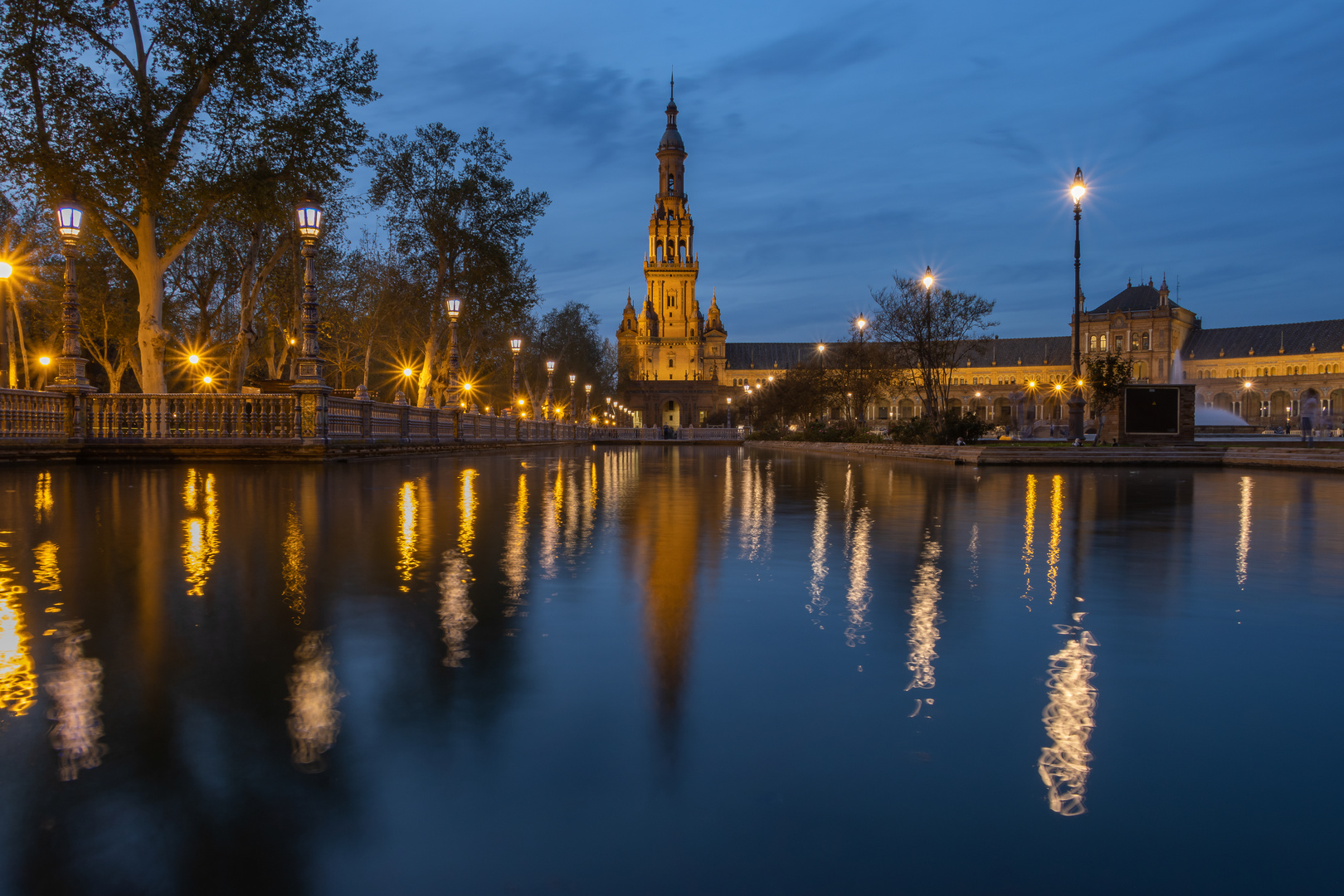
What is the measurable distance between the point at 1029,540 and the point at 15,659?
273 inches

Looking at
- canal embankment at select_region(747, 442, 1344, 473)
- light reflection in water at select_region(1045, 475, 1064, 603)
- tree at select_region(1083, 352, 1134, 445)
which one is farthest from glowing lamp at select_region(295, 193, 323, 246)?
tree at select_region(1083, 352, 1134, 445)

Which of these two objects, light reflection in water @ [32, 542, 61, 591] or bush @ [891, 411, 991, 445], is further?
bush @ [891, 411, 991, 445]

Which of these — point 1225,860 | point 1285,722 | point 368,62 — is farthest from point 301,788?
point 368,62

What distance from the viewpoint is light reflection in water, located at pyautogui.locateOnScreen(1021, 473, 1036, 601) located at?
543cm

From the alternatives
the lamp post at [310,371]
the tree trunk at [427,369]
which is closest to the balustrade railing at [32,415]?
the lamp post at [310,371]

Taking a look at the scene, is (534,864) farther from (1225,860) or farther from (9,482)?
(9,482)

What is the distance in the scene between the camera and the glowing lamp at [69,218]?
18094 mm

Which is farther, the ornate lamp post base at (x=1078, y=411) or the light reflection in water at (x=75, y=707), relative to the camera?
the ornate lamp post base at (x=1078, y=411)

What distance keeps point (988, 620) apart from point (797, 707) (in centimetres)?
177

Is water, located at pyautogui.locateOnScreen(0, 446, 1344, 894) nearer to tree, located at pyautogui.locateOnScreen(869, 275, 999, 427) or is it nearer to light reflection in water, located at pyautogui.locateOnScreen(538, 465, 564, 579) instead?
light reflection in water, located at pyautogui.locateOnScreen(538, 465, 564, 579)

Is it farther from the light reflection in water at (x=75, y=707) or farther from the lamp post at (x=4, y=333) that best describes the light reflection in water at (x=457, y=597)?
the lamp post at (x=4, y=333)

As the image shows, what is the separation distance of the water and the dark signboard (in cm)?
2533

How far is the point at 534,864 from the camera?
1887mm

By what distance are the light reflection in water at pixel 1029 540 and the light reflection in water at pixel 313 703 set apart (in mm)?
3617
